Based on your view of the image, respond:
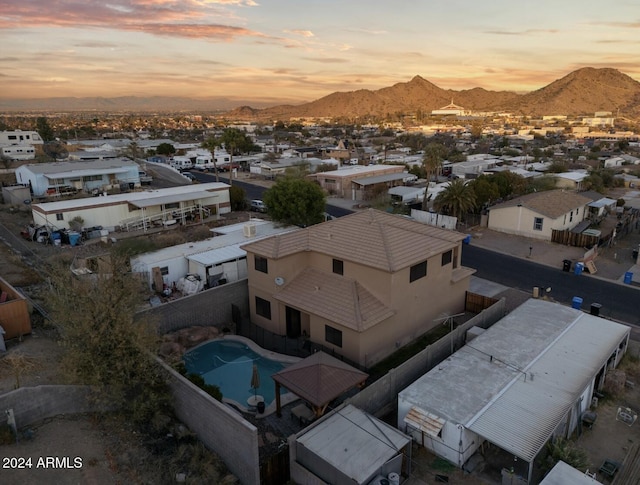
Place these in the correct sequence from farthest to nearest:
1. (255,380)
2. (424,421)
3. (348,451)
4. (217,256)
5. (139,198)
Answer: (139,198)
(217,256)
(255,380)
(424,421)
(348,451)

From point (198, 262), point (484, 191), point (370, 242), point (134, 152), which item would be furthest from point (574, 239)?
point (134, 152)

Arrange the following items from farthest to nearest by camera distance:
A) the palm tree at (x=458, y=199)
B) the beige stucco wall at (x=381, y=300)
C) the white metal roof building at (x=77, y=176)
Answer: the white metal roof building at (x=77, y=176) → the palm tree at (x=458, y=199) → the beige stucco wall at (x=381, y=300)

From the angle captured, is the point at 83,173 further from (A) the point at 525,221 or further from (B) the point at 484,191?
(A) the point at 525,221

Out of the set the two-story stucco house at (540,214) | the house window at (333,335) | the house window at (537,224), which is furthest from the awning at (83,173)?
the house window at (537,224)

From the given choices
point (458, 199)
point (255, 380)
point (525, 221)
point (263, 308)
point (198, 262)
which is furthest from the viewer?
point (458, 199)

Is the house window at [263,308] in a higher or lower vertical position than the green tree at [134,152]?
lower

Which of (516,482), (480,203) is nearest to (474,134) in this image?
(480,203)

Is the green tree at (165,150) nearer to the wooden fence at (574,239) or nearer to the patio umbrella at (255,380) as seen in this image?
the wooden fence at (574,239)

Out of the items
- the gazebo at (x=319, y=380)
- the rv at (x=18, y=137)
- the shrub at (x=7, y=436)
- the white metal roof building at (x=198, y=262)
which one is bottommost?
the shrub at (x=7, y=436)
